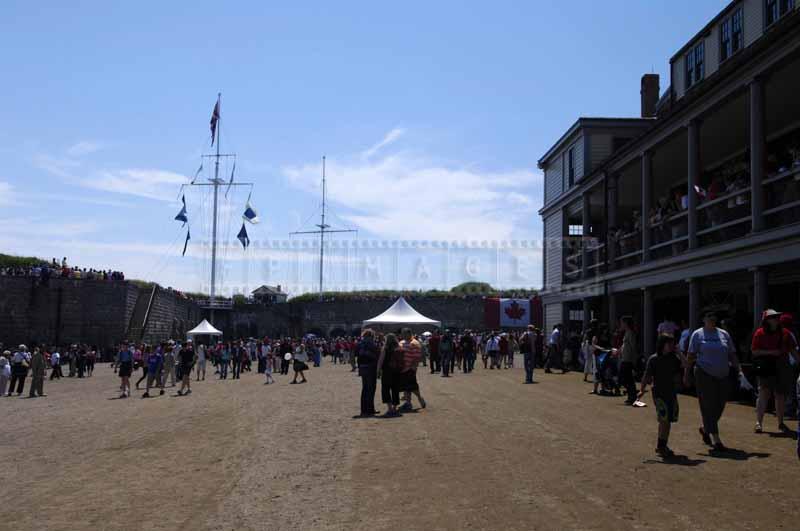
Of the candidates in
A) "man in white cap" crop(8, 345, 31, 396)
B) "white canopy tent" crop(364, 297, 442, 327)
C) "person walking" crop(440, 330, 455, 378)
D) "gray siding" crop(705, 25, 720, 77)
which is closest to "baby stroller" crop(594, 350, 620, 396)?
"gray siding" crop(705, 25, 720, 77)

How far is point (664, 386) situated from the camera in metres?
8.95

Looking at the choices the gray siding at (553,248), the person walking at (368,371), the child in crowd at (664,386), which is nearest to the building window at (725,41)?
the gray siding at (553,248)

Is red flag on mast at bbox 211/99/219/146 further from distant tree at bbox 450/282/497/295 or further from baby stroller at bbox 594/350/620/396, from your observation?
baby stroller at bbox 594/350/620/396

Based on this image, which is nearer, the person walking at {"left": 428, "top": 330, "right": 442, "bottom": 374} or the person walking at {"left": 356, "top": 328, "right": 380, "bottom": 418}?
the person walking at {"left": 356, "top": 328, "right": 380, "bottom": 418}

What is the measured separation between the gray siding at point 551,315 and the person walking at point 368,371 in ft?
56.6

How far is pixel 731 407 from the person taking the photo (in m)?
14.3

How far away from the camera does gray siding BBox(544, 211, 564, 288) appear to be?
31.1m

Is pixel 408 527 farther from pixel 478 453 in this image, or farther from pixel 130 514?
pixel 478 453

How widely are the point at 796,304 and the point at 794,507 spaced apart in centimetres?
1535

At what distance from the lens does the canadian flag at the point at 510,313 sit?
54.6 m

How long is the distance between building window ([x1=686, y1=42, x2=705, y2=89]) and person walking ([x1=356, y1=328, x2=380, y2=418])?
13.7 meters

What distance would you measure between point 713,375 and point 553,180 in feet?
78.6

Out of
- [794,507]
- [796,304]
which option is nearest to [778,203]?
[796,304]

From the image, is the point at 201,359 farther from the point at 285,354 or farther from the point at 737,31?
the point at 737,31
